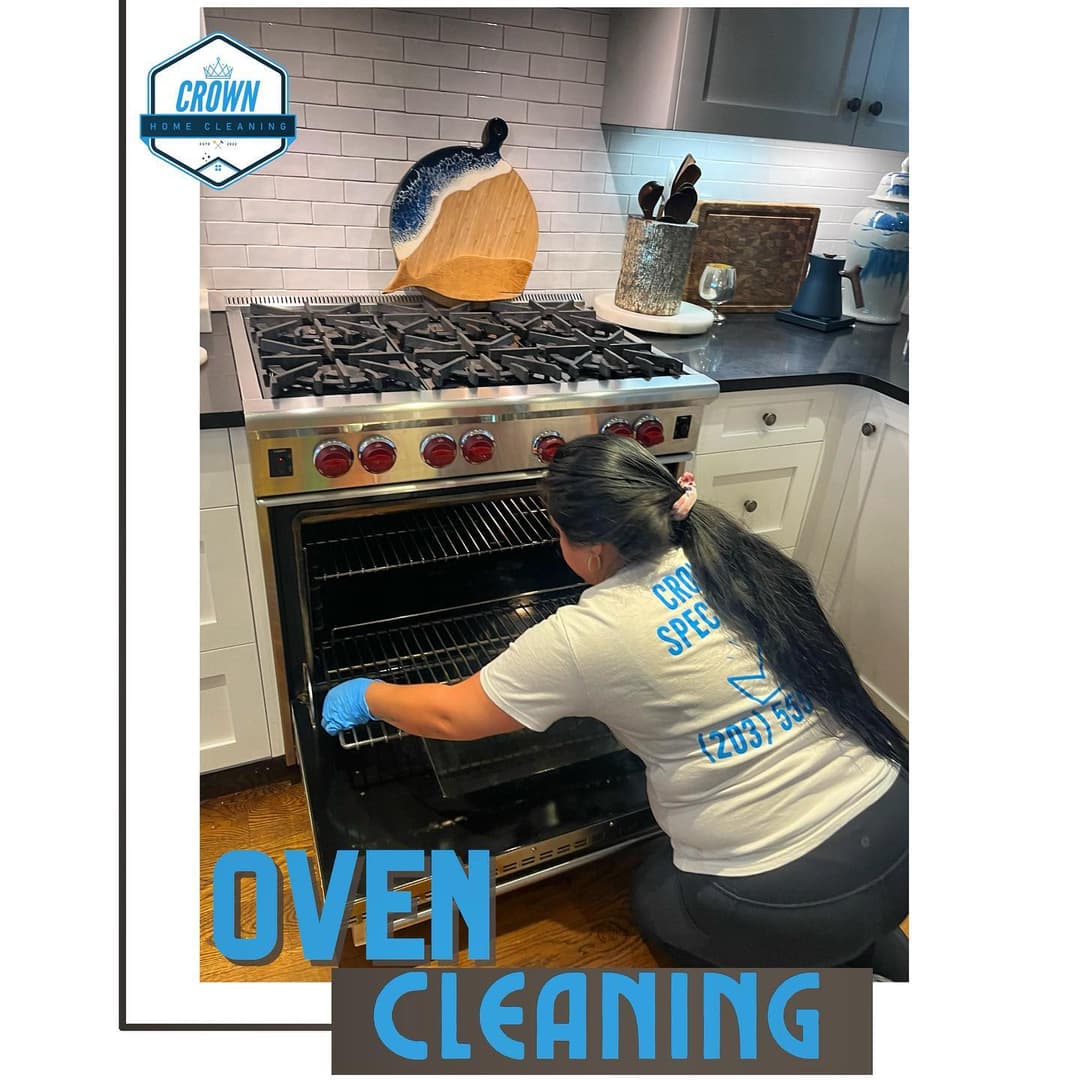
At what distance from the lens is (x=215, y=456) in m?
1.29

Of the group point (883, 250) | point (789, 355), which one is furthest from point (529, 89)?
point (883, 250)

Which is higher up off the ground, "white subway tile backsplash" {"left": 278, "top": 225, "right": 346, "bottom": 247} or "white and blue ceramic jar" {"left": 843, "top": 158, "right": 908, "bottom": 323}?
"white and blue ceramic jar" {"left": 843, "top": 158, "right": 908, "bottom": 323}

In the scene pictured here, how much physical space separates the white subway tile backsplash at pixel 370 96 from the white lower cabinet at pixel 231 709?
3.97ft

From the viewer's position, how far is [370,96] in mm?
1705

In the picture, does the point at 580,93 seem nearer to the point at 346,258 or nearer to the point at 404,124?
the point at 404,124

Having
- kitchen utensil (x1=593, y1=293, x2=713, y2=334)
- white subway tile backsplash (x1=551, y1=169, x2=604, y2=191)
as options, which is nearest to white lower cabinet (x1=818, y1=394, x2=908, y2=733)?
kitchen utensil (x1=593, y1=293, x2=713, y2=334)

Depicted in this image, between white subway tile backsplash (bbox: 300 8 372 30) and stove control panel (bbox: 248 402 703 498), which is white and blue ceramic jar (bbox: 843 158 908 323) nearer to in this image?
stove control panel (bbox: 248 402 703 498)

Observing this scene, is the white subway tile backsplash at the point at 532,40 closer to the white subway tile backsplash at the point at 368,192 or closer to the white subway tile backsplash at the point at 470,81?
the white subway tile backsplash at the point at 470,81

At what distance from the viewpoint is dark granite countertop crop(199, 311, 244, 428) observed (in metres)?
1.25

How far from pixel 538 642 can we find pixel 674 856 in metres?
0.47

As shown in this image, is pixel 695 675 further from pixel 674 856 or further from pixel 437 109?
pixel 437 109

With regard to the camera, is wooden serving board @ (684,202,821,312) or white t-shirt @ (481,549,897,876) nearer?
white t-shirt @ (481,549,897,876)

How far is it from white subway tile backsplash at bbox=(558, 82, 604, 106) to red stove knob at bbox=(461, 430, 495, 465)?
1032 mm

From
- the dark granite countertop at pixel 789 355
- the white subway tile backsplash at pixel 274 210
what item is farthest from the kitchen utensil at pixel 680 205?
the white subway tile backsplash at pixel 274 210
